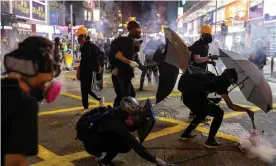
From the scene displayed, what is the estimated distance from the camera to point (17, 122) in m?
1.72

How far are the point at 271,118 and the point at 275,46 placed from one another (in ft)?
51.9

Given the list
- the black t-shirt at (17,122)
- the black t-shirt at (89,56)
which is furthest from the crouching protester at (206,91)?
the black t-shirt at (17,122)

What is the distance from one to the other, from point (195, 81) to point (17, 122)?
3252 mm

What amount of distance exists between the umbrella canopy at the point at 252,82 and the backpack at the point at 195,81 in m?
0.37

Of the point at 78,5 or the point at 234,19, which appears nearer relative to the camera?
the point at 234,19

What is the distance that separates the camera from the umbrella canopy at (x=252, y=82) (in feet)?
14.4

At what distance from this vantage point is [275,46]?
2095 centimetres

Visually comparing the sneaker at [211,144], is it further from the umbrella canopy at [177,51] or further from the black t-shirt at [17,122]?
the black t-shirt at [17,122]

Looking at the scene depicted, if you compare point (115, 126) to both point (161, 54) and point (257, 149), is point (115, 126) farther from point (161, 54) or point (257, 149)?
point (161, 54)

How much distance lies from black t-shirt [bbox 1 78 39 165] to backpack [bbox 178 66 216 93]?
3.14 m

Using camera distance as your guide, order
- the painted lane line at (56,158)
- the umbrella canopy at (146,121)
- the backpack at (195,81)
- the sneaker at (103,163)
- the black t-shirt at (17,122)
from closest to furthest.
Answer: the black t-shirt at (17,122) → the umbrella canopy at (146,121) → the sneaker at (103,163) → the painted lane line at (56,158) → the backpack at (195,81)

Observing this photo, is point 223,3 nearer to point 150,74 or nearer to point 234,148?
point 150,74

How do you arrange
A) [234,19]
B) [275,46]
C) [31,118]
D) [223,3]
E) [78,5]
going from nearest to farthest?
[31,118]
[275,46]
[234,19]
[223,3]
[78,5]

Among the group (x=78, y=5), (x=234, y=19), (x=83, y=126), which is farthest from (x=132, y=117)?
(x=78, y=5)
